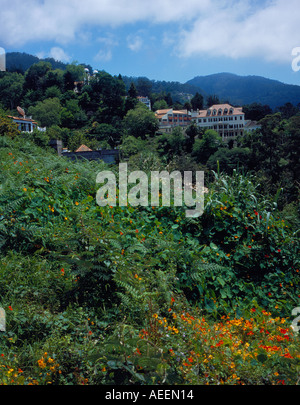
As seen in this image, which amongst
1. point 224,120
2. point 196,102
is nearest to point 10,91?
point 196,102

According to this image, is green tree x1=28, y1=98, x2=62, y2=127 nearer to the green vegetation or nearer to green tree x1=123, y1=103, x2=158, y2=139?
green tree x1=123, y1=103, x2=158, y2=139

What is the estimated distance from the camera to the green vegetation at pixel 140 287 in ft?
7.55

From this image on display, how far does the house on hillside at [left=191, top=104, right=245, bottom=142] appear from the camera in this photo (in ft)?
238

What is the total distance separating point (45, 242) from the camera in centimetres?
369

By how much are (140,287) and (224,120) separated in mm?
76107

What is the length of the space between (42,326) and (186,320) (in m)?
1.13

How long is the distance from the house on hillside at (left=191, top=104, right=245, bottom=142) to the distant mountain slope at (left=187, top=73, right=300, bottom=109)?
22.7 ft

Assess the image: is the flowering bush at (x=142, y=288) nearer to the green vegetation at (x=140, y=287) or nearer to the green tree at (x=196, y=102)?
the green vegetation at (x=140, y=287)

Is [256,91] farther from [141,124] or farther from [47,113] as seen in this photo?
[47,113]

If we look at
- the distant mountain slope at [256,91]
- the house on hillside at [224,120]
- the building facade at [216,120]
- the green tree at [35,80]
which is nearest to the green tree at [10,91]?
the green tree at [35,80]

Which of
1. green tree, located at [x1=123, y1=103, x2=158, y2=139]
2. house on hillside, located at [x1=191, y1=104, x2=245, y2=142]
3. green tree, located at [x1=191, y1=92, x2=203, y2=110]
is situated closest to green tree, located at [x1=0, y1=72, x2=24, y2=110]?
green tree, located at [x1=123, y1=103, x2=158, y2=139]

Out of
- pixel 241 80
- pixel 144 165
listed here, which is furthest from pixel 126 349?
pixel 241 80

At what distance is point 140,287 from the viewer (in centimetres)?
291
